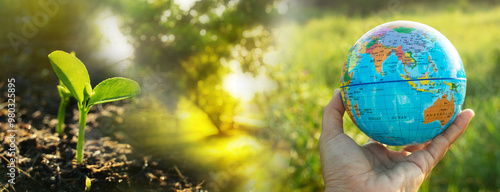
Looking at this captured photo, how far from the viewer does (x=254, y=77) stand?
294cm

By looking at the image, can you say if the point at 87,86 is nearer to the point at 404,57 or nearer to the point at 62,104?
the point at 62,104

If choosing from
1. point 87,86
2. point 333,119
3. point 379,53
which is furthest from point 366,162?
point 87,86

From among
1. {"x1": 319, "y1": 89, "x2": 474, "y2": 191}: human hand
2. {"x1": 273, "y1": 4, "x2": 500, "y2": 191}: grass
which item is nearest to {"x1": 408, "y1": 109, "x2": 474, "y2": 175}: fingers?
{"x1": 319, "y1": 89, "x2": 474, "y2": 191}: human hand

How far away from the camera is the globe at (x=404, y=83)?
1.58 metres

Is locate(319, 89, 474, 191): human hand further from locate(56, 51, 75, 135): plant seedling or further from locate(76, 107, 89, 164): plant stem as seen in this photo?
locate(56, 51, 75, 135): plant seedling

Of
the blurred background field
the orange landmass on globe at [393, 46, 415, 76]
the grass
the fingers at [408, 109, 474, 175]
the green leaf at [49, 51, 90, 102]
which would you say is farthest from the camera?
the grass

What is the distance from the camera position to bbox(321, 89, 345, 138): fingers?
1717mm

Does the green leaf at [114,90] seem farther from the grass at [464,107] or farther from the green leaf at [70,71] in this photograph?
the grass at [464,107]

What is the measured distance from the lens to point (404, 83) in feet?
5.17

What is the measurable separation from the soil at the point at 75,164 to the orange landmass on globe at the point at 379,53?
1.05 m

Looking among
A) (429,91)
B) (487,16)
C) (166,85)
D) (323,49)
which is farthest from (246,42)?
(487,16)

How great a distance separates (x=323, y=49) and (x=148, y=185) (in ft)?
15.6

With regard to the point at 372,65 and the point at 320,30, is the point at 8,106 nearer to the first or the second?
the point at 372,65

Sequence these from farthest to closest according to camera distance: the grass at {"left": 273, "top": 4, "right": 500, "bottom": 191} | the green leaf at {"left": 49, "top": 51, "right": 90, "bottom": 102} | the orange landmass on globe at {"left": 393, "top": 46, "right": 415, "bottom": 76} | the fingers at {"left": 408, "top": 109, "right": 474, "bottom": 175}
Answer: the grass at {"left": 273, "top": 4, "right": 500, "bottom": 191}
the fingers at {"left": 408, "top": 109, "right": 474, "bottom": 175}
the orange landmass on globe at {"left": 393, "top": 46, "right": 415, "bottom": 76}
the green leaf at {"left": 49, "top": 51, "right": 90, "bottom": 102}
